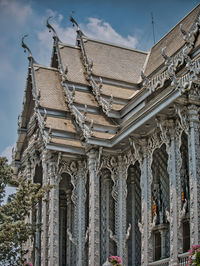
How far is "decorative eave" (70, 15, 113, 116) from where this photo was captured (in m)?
27.5

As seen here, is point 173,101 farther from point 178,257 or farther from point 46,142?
point 46,142

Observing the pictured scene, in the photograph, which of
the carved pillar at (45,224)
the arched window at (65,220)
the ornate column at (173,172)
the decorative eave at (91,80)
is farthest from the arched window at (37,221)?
the ornate column at (173,172)

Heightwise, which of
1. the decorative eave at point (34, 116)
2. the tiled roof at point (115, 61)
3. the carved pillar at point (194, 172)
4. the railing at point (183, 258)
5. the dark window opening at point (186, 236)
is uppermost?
the tiled roof at point (115, 61)

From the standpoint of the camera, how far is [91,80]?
29.6m

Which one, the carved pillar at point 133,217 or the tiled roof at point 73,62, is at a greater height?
the tiled roof at point 73,62

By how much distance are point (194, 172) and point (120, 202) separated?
621 cm

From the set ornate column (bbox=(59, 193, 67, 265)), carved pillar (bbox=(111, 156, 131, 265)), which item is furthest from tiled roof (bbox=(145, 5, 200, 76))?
ornate column (bbox=(59, 193, 67, 265))

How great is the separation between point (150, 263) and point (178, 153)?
4.20 meters

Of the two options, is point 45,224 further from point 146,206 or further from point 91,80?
point 91,80

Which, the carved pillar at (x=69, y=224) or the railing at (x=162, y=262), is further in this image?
the carved pillar at (x=69, y=224)

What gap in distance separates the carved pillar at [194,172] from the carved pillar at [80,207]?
756cm

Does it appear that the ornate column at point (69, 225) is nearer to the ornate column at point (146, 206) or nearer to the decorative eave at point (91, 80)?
the decorative eave at point (91, 80)

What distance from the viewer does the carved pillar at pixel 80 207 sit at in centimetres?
2495

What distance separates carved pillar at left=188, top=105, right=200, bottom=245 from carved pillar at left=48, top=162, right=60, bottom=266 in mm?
6803
